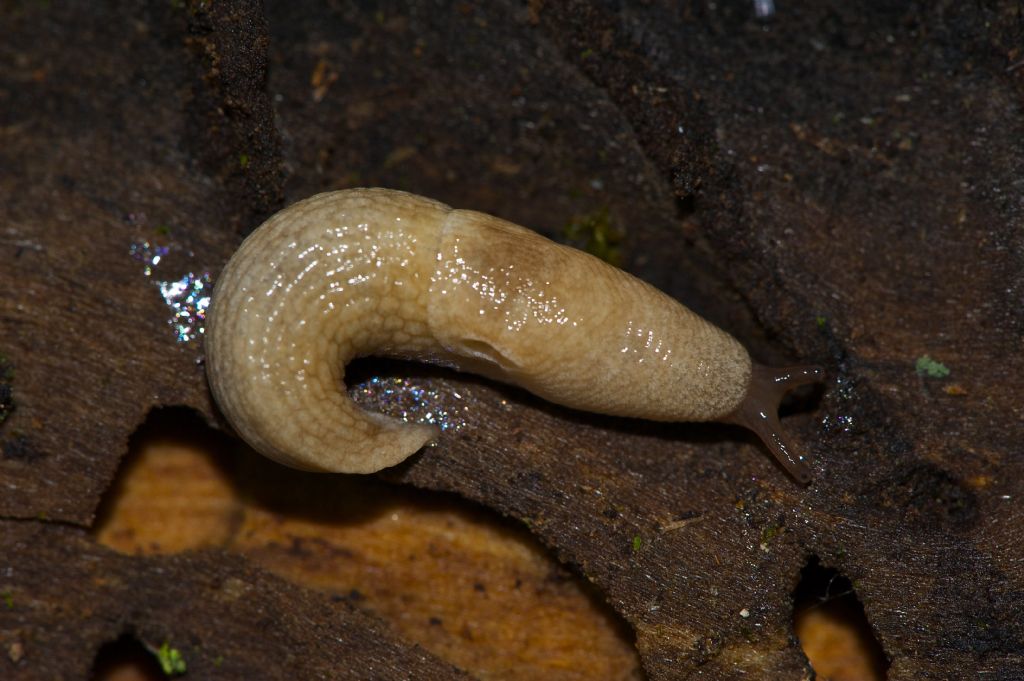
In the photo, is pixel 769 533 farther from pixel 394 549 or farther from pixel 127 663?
pixel 127 663

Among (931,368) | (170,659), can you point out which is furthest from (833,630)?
(170,659)

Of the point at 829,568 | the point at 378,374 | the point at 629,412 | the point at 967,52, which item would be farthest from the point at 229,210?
the point at 967,52

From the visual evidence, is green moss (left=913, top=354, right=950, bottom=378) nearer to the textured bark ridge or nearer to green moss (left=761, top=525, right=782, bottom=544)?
the textured bark ridge

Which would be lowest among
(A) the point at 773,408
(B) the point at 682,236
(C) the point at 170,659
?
(C) the point at 170,659

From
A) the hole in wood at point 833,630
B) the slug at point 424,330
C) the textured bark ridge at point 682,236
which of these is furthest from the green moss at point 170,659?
the hole in wood at point 833,630

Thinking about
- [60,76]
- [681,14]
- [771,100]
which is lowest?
[60,76]

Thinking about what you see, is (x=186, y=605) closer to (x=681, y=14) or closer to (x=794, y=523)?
(x=794, y=523)

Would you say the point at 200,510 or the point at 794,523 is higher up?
the point at 794,523
